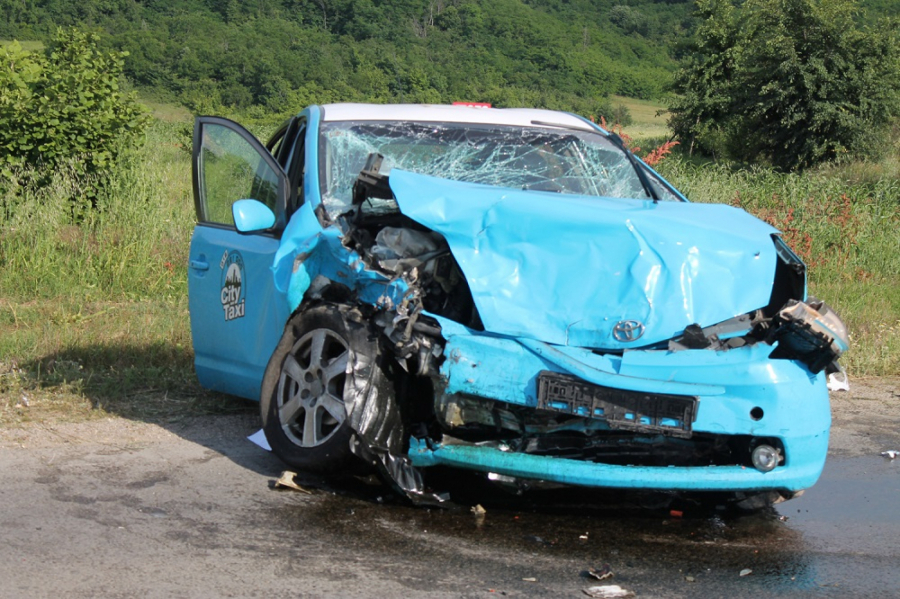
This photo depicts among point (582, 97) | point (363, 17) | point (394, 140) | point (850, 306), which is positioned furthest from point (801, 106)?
point (363, 17)

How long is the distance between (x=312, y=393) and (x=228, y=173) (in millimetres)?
2029

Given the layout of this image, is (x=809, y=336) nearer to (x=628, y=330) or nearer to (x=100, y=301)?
(x=628, y=330)

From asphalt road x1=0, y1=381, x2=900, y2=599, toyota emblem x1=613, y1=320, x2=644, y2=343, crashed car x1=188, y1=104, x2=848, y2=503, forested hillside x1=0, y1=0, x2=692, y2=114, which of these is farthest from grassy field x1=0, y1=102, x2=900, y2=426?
forested hillside x1=0, y1=0, x2=692, y2=114

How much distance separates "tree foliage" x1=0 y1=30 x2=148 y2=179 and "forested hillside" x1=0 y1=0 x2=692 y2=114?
34.4 metres

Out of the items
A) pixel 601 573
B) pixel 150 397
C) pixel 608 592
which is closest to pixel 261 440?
pixel 150 397

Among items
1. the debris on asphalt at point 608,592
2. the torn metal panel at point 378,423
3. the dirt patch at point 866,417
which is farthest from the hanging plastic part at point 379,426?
the dirt patch at point 866,417

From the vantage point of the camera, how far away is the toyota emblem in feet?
13.2

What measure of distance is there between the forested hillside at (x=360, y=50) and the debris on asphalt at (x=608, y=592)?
142ft

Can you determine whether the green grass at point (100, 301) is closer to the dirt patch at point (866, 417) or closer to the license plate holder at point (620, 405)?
the license plate holder at point (620, 405)

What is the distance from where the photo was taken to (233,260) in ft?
17.5

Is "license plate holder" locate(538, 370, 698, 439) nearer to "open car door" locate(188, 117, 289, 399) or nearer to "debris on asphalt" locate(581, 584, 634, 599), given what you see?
"debris on asphalt" locate(581, 584, 634, 599)

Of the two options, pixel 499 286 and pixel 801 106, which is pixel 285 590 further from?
pixel 801 106

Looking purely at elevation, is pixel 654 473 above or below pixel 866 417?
above

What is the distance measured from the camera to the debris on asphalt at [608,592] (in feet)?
11.2
